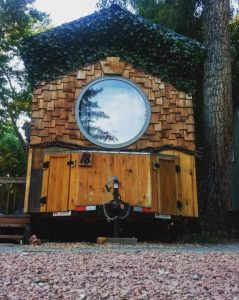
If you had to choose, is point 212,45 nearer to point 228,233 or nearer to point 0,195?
Result: point 228,233

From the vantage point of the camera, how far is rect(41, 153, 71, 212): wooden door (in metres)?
8.38

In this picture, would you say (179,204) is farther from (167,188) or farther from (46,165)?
(46,165)

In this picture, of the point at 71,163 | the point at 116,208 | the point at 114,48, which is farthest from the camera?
the point at 114,48

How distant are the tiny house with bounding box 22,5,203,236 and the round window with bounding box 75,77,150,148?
0.02m

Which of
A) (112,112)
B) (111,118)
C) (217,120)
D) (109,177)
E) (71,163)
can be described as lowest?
(109,177)

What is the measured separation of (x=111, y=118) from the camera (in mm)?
9656

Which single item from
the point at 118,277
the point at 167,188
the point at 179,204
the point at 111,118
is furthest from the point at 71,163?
the point at 118,277

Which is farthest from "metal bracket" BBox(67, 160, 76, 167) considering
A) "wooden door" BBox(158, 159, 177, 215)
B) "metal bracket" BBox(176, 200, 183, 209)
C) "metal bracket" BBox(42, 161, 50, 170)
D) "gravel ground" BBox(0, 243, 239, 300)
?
"gravel ground" BBox(0, 243, 239, 300)

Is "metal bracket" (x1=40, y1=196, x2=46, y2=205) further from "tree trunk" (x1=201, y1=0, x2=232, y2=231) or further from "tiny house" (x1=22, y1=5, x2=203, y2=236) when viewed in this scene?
"tree trunk" (x1=201, y1=0, x2=232, y2=231)

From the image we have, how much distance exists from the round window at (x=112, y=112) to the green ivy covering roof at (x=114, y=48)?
693mm

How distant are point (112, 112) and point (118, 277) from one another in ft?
21.0

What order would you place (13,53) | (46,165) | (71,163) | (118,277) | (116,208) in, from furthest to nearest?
(13,53) < (46,165) < (71,163) < (116,208) < (118,277)

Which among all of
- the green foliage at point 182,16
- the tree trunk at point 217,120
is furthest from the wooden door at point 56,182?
the green foliage at point 182,16

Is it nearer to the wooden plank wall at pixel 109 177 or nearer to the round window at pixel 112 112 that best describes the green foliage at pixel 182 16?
the round window at pixel 112 112
